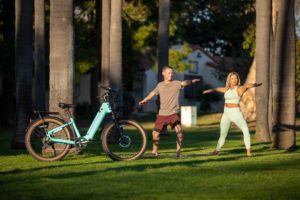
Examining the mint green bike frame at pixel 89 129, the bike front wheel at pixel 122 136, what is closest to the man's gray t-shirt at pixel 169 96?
the bike front wheel at pixel 122 136

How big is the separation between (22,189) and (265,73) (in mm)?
13781

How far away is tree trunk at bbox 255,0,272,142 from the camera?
854 inches

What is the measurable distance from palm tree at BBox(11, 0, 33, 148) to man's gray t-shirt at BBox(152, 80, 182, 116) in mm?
5346

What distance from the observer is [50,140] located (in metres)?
13.7

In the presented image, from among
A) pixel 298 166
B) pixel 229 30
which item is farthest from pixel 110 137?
pixel 229 30

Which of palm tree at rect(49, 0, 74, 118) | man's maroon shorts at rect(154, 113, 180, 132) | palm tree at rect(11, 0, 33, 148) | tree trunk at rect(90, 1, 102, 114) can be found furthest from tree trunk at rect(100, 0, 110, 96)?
tree trunk at rect(90, 1, 102, 114)

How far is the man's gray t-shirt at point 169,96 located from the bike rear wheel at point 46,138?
2.00 metres

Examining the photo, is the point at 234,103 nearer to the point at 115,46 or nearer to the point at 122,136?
the point at 122,136

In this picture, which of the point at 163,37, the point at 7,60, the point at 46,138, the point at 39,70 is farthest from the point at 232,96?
the point at 7,60

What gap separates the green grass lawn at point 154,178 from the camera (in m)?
9.10

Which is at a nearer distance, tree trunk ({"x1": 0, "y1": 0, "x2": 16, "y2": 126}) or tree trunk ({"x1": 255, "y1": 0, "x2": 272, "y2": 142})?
tree trunk ({"x1": 255, "y1": 0, "x2": 272, "y2": 142})

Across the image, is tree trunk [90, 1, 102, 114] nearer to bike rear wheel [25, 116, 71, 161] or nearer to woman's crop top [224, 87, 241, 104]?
woman's crop top [224, 87, 241, 104]

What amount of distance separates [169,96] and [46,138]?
2477 millimetres

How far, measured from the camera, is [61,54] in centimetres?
1561
